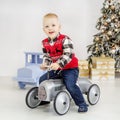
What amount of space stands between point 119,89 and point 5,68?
Answer: 1812 mm

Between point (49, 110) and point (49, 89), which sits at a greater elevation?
point (49, 89)

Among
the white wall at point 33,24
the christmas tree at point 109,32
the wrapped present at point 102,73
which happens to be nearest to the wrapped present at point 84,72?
the wrapped present at point 102,73

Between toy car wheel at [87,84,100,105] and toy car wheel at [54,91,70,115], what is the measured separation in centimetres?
29

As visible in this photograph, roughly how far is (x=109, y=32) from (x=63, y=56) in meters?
1.84

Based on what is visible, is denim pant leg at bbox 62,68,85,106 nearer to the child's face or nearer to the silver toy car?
the silver toy car

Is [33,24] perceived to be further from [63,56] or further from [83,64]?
[63,56]

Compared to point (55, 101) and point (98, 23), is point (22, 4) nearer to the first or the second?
point (98, 23)

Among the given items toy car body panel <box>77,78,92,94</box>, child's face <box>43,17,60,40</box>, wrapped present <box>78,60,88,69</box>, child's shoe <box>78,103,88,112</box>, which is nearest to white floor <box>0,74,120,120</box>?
child's shoe <box>78,103,88,112</box>

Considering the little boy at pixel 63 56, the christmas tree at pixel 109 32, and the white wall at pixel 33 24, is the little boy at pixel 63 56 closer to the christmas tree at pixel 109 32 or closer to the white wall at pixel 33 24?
the christmas tree at pixel 109 32

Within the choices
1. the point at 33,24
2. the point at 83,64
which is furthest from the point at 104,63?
the point at 33,24

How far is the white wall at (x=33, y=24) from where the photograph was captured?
4.26 meters

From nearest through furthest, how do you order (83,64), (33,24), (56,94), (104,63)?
(56,94) < (104,63) < (83,64) < (33,24)

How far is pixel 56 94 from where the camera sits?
2.23m

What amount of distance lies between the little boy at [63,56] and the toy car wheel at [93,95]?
173 mm
